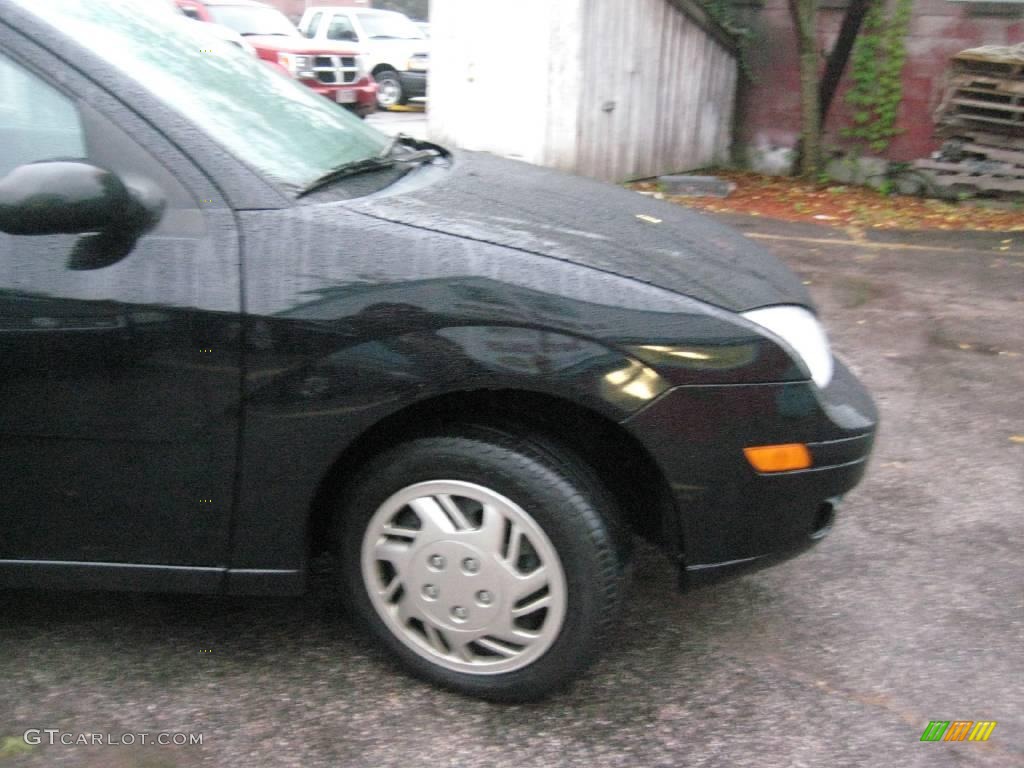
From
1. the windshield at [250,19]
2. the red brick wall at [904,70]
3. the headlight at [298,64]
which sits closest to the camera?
the red brick wall at [904,70]

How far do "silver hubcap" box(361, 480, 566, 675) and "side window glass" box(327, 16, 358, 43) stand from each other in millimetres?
21087

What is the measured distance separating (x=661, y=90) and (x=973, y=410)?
745 cm

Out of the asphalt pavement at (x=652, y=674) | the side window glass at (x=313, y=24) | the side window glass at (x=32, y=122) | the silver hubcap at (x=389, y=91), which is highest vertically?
the side window glass at (x=313, y=24)

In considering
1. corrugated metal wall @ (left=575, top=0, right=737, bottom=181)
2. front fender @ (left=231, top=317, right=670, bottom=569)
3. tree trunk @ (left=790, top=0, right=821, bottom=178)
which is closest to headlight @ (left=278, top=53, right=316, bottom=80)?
corrugated metal wall @ (left=575, top=0, right=737, bottom=181)

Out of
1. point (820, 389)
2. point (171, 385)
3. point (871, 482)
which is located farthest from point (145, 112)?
point (871, 482)

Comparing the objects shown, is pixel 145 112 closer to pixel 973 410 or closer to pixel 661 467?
pixel 661 467

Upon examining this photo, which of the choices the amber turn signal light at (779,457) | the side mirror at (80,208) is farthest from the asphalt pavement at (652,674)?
the side mirror at (80,208)

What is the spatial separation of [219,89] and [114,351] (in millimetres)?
808

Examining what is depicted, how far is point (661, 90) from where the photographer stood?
11805mm

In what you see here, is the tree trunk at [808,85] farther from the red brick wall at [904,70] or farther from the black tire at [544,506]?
the black tire at [544,506]

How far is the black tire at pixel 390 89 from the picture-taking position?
23.1 m

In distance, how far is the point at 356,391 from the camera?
2574 mm

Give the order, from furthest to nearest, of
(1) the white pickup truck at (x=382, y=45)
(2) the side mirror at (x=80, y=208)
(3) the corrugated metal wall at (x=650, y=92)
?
(1) the white pickup truck at (x=382, y=45) < (3) the corrugated metal wall at (x=650, y=92) < (2) the side mirror at (x=80, y=208)

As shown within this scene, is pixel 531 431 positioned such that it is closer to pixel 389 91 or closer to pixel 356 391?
pixel 356 391
